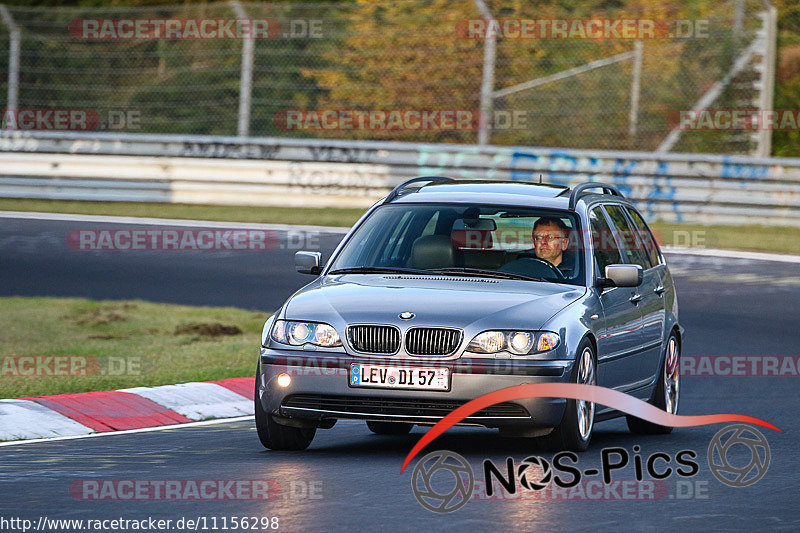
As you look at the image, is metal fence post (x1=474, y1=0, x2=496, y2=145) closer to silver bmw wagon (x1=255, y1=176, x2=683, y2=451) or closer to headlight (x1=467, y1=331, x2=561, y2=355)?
silver bmw wagon (x1=255, y1=176, x2=683, y2=451)

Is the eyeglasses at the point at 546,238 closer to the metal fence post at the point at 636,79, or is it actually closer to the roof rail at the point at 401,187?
the roof rail at the point at 401,187

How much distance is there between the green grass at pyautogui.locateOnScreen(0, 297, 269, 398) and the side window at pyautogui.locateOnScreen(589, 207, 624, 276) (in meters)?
3.36

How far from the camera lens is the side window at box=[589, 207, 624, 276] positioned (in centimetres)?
947

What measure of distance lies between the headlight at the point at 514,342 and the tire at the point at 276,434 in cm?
119

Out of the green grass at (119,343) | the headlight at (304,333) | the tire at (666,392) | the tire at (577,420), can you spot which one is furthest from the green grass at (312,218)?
the headlight at (304,333)

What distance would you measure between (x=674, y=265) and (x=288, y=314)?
1227cm

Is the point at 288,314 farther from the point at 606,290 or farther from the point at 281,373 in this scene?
the point at 606,290

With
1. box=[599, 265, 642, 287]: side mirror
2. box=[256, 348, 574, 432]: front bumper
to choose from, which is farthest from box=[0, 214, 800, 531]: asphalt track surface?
Result: box=[599, 265, 642, 287]: side mirror

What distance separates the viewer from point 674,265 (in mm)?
20000

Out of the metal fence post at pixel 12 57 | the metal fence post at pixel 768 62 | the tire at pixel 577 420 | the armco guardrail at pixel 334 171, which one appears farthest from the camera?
the metal fence post at pixel 12 57

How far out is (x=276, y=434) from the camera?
855cm

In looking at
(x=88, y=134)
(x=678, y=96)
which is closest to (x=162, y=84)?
(x=88, y=134)

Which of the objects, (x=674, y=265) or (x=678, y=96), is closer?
(x=674, y=265)

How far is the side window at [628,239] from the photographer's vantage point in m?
10.2
